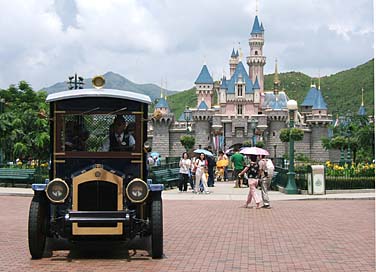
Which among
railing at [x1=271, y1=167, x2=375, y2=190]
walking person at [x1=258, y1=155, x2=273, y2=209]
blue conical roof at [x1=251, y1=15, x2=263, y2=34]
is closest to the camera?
walking person at [x1=258, y1=155, x2=273, y2=209]

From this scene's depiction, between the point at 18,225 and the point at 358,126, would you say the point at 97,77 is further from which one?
the point at 358,126

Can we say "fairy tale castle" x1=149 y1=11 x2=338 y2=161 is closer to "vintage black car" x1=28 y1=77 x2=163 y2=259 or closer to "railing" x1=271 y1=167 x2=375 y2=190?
"railing" x1=271 y1=167 x2=375 y2=190

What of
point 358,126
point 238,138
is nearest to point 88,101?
point 358,126

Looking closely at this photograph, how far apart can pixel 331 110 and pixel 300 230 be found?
477 ft

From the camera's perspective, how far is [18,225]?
Result: 47.0ft

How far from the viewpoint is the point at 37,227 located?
9.45m

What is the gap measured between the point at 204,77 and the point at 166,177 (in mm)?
94305

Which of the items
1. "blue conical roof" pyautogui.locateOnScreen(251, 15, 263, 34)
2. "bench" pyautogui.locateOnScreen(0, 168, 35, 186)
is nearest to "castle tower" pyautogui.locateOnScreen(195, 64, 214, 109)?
"blue conical roof" pyautogui.locateOnScreen(251, 15, 263, 34)

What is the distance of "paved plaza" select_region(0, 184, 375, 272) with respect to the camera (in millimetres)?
9250

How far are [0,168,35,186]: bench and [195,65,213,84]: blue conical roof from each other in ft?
304

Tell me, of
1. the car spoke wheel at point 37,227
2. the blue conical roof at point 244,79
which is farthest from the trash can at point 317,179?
the blue conical roof at point 244,79

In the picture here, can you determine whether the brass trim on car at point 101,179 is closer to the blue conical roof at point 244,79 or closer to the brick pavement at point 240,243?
the brick pavement at point 240,243

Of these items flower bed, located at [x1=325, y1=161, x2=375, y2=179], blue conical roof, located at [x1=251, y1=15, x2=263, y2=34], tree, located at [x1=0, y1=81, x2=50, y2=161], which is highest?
blue conical roof, located at [x1=251, y1=15, x2=263, y2=34]

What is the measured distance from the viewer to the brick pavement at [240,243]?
9.25 meters
